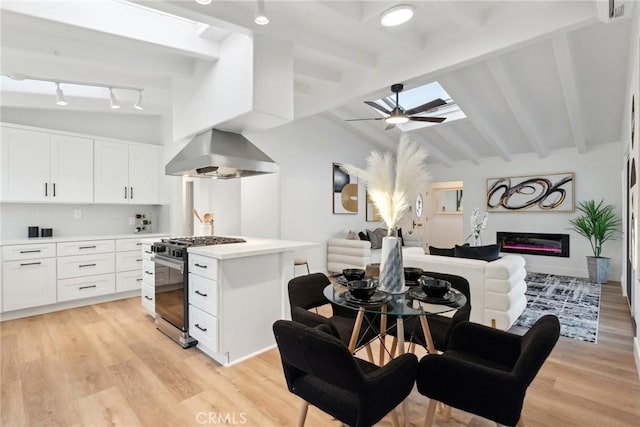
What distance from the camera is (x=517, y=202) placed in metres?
6.73

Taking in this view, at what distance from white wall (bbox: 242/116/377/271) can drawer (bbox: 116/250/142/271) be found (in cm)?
155

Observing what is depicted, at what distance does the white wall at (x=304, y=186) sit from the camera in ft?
16.5

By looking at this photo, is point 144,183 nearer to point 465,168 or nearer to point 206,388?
point 206,388

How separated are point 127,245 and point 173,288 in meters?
1.89

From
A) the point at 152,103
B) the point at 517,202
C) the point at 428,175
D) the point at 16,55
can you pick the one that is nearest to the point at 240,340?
the point at 428,175

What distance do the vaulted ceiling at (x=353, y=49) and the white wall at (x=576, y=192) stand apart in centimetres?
115

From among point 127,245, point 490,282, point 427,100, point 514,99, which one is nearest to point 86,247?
point 127,245

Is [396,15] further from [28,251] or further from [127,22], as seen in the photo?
[28,251]

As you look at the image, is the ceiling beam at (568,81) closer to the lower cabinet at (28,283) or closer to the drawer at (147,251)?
the drawer at (147,251)

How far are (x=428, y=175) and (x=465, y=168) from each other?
6597 mm

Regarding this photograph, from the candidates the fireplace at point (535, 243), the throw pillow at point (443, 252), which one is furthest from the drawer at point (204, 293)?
the fireplace at point (535, 243)

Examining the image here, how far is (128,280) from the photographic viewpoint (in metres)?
4.31

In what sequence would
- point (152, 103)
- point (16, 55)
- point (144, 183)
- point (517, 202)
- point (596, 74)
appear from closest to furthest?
point (16, 55) < point (596, 74) < point (152, 103) < point (144, 183) < point (517, 202)

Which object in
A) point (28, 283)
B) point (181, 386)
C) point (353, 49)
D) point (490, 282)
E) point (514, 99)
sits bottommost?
point (181, 386)
